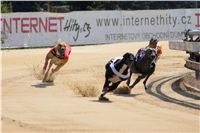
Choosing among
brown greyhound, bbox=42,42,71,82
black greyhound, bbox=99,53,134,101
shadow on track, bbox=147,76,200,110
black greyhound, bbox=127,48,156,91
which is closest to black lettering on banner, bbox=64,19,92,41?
shadow on track, bbox=147,76,200,110

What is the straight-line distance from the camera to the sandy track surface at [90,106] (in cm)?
873

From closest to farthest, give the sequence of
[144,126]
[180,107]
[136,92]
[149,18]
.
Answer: [144,126]
[180,107]
[136,92]
[149,18]

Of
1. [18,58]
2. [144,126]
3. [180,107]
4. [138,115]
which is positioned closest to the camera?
[144,126]

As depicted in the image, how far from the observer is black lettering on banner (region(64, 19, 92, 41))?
104 feet

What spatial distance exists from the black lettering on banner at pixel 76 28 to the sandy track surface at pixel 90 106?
437 inches

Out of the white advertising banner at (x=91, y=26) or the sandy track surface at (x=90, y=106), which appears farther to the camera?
the white advertising banner at (x=91, y=26)

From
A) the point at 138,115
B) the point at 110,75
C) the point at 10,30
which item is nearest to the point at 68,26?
the point at 10,30

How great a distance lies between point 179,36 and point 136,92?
20.7m

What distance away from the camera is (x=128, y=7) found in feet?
213

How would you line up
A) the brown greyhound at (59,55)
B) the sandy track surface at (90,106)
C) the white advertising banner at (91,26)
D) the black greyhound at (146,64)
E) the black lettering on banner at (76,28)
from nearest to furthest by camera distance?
the sandy track surface at (90,106) → the black greyhound at (146,64) → the brown greyhound at (59,55) → the white advertising banner at (91,26) → the black lettering on banner at (76,28)

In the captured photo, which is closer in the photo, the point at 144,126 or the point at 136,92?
the point at 144,126

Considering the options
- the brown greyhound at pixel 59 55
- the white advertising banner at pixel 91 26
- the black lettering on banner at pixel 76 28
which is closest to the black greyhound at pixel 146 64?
the brown greyhound at pixel 59 55

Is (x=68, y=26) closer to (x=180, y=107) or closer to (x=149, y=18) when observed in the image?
(x=149, y=18)

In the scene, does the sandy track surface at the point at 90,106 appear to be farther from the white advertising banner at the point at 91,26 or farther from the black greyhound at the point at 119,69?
the white advertising banner at the point at 91,26
